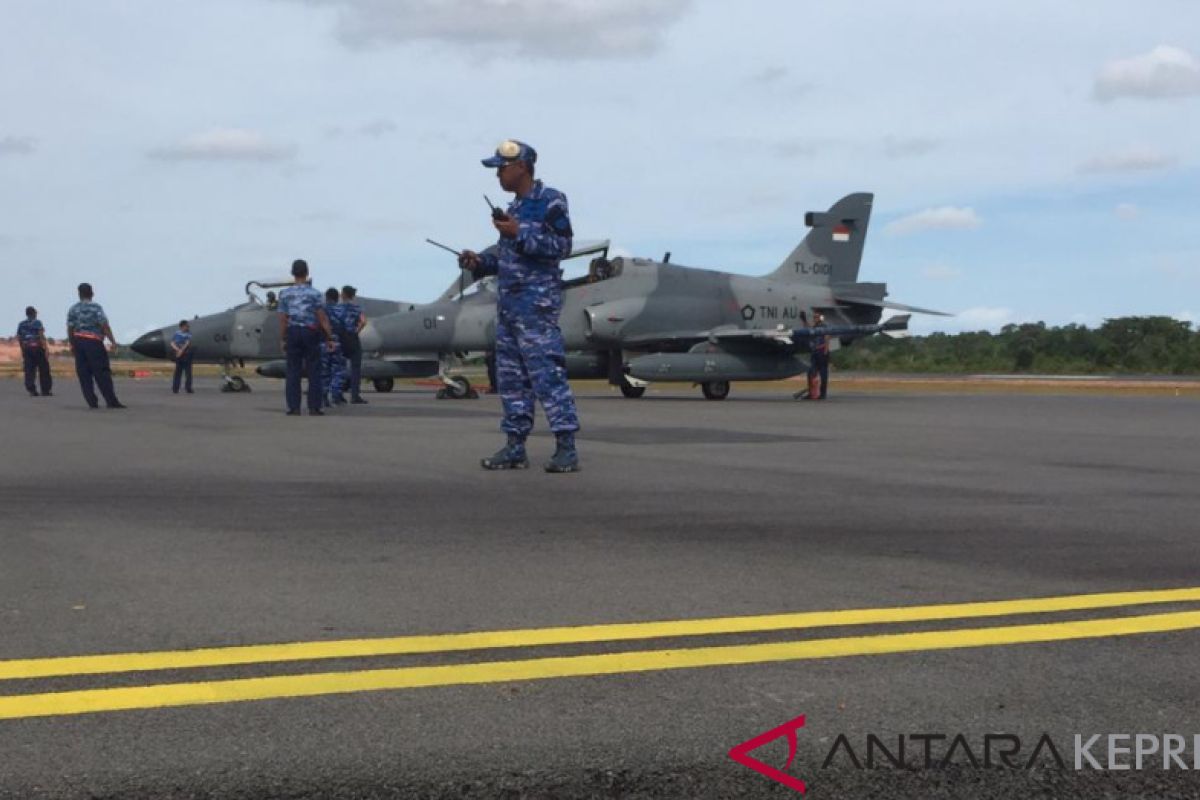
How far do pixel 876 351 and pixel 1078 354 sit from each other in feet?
41.9

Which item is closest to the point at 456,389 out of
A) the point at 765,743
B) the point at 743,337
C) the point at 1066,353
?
the point at 743,337

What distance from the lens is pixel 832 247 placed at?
102ft

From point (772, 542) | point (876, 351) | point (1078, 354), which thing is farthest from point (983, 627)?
point (876, 351)

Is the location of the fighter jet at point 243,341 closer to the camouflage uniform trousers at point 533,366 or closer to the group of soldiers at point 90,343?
the group of soldiers at point 90,343

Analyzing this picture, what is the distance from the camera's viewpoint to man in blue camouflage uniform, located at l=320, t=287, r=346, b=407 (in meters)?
22.0

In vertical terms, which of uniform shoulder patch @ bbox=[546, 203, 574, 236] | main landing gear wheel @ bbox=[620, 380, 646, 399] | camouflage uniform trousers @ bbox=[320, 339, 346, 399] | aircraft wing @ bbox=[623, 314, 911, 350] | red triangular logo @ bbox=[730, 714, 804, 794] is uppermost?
uniform shoulder patch @ bbox=[546, 203, 574, 236]

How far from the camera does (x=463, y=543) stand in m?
5.67

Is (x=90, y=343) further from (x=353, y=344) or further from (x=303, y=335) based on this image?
(x=353, y=344)

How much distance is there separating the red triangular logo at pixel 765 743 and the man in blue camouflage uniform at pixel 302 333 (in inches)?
595

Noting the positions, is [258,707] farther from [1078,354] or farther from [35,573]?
[1078,354]

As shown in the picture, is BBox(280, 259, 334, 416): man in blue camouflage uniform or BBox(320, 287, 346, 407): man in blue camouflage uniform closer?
BBox(280, 259, 334, 416): man in blue camouflage uniform

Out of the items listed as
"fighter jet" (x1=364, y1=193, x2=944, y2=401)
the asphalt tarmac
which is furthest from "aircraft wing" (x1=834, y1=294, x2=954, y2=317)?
the asphalt tarmac

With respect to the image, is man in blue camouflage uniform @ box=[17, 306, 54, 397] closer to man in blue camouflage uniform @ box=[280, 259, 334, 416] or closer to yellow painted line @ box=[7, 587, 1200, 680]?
man in blue camouflage uniform @ box=[280, 259, 334, 416]

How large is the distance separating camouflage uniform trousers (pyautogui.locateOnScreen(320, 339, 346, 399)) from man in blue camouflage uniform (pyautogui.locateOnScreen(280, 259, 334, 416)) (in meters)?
4.09
